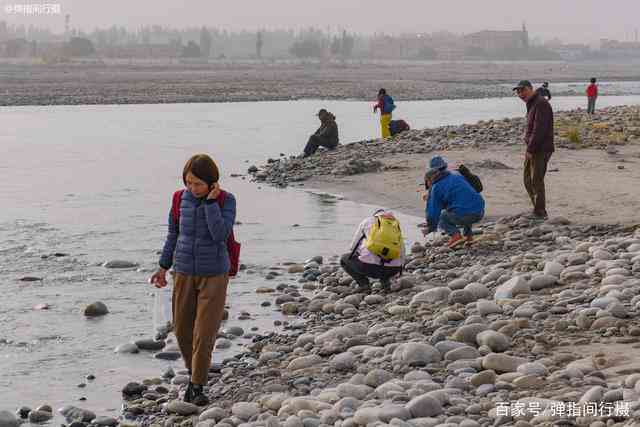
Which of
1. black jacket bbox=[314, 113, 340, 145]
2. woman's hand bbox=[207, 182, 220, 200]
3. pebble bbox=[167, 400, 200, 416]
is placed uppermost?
woman's hand bbox=[207, 182, 220, 200]

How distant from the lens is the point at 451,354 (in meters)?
7.73

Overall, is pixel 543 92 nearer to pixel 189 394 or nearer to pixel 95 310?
pixel 95 310

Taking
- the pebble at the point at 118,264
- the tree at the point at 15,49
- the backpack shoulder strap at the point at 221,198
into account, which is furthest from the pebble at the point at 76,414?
the tree at the point at 15,49

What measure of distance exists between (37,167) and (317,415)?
19.2 metres

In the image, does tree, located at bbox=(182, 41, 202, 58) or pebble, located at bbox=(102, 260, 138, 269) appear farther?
tree, located at bbox=(182, 41, 202, 58)

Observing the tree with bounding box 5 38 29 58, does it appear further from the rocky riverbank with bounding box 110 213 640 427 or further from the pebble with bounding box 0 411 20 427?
the pebble with bounding box 0 411 20 427

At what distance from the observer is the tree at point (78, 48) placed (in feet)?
487

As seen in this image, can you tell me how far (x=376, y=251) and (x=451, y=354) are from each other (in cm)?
250

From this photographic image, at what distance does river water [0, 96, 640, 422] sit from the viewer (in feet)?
29.9

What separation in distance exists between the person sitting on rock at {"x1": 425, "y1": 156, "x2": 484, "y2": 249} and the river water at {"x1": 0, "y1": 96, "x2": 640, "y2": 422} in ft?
6.85

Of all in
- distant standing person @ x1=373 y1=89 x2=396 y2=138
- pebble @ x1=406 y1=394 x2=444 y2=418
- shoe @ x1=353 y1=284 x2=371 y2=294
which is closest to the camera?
pebble @ x1=406 y1=394 x2=444 y2=418

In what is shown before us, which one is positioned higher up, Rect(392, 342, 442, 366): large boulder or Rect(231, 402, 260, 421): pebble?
Rect(392, 342, 442, 366): large boulder

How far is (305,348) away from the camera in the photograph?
28.9ft

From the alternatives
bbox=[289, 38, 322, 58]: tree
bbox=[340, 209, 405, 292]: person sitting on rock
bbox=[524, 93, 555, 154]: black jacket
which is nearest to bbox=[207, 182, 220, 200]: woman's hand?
bbox=[340, 209, 405, 292]: person sitting on rock
